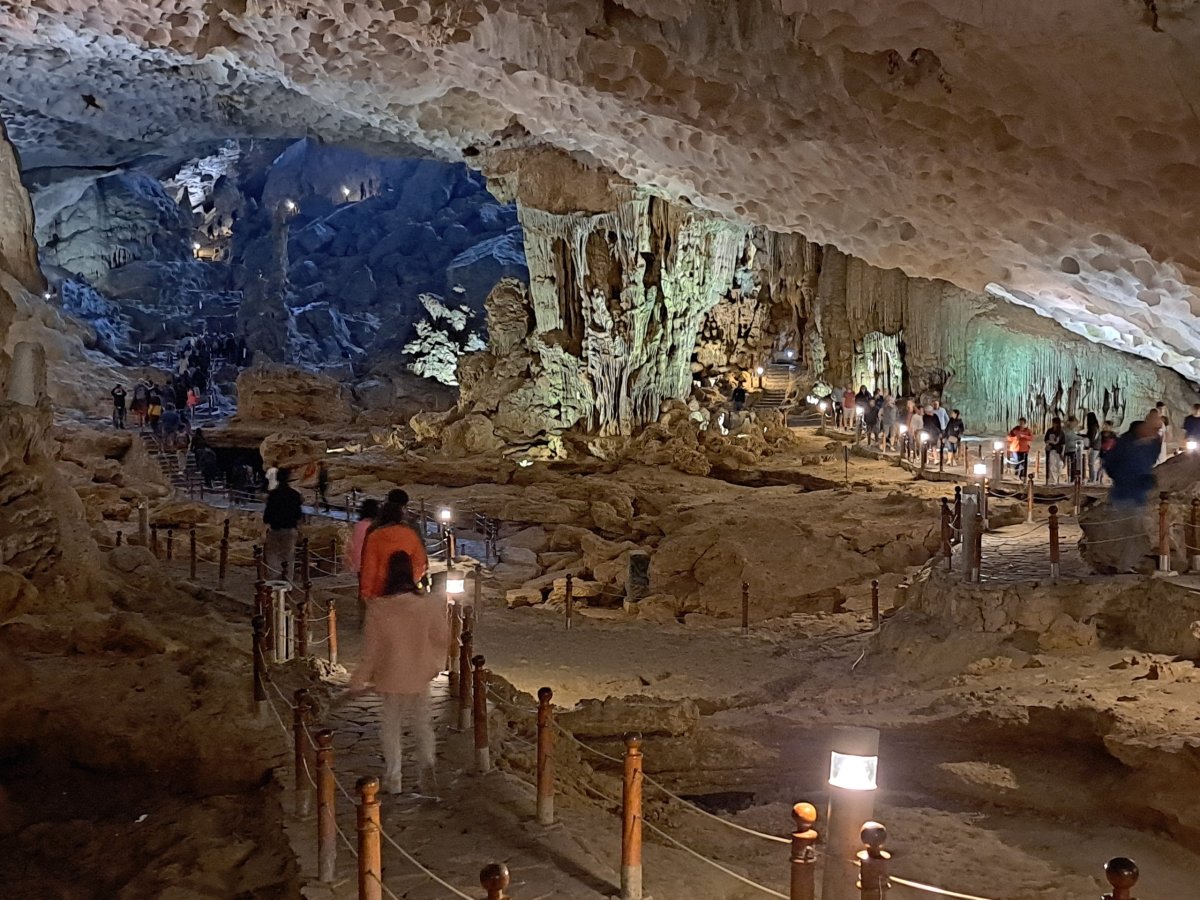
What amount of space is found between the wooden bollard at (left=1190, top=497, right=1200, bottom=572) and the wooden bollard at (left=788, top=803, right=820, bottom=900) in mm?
6882

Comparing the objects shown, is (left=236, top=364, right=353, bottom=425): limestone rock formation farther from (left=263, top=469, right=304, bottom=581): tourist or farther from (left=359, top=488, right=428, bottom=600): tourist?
(left=359, top=488, right=428, bottom=600): tourist

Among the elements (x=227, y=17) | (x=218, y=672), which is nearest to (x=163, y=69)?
(x=227, y=17)

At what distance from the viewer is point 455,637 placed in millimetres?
9148

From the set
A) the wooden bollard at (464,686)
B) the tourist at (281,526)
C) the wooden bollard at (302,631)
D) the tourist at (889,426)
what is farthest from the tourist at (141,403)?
the wooden bollard at (464,686)

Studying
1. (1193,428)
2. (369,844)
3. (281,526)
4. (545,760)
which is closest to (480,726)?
(545,760)

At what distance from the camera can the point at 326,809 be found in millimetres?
4566

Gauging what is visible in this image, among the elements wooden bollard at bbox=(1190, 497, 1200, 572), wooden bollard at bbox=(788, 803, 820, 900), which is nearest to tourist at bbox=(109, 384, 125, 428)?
wooden bollard at bbox=(1190, 497, 1200, 572)

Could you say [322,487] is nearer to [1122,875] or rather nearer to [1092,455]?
[1092,455]

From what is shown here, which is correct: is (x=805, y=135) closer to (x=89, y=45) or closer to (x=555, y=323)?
(x=89, y=45)

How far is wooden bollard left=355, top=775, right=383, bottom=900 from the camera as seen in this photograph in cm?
385

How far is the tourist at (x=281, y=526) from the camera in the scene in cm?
1046

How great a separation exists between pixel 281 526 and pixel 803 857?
8007 millimetres

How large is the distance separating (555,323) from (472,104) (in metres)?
7.11

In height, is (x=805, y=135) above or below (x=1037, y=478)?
above
